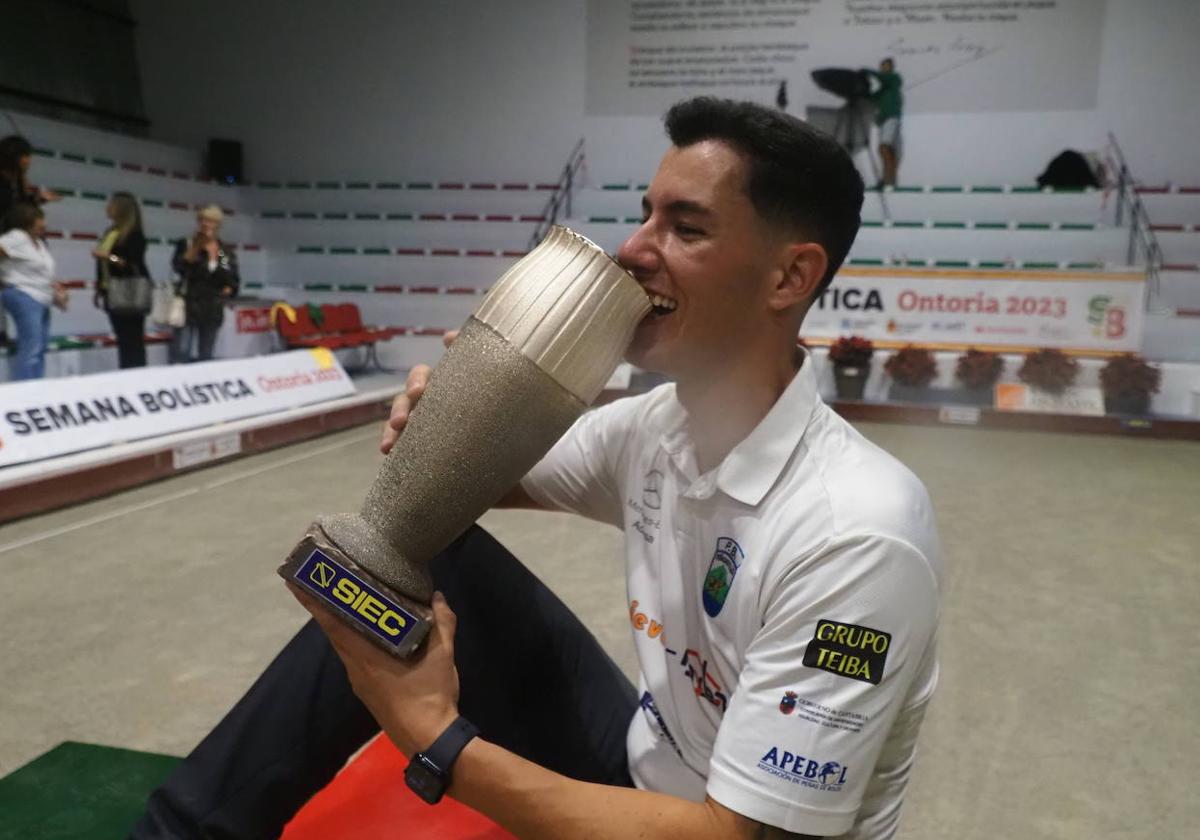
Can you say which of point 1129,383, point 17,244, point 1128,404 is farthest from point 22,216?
point 1128,404

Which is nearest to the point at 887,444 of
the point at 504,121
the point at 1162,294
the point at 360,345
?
the point at 1162,294

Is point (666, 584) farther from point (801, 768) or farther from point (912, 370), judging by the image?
point (912, 370)

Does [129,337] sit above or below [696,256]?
below

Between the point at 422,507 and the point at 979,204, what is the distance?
9.19 m

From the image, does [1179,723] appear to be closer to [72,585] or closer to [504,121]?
[72,585]

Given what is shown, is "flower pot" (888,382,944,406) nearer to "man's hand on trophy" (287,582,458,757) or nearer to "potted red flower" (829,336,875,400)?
"potted red flower" (829,336,875,400)

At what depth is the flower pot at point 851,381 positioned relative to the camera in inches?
269

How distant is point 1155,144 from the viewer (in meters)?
8.86

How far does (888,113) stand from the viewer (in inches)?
361

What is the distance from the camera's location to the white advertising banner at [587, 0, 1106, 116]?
353 inches

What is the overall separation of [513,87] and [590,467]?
967 centimetres

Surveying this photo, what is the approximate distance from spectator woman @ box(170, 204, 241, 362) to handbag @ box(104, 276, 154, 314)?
1.87ft

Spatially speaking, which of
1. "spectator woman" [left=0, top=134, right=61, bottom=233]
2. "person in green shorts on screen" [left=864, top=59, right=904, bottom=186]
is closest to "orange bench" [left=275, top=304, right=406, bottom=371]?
"spectator woman" [left=0, top=134, right=61, bottom=233]

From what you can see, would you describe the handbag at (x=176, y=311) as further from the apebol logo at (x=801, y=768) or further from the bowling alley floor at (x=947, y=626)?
the apebol logo at (x=801, y=768)
